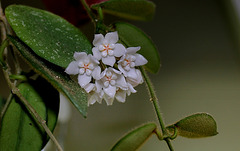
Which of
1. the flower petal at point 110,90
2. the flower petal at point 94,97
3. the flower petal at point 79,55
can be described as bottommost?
the flower petal at point 94,97

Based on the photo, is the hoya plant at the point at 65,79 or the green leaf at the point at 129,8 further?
the green leaf at the point at 129,8

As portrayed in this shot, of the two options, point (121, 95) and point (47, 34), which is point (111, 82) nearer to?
point (121, 95)

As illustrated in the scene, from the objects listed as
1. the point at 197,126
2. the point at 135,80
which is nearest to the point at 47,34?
the point at 135,80

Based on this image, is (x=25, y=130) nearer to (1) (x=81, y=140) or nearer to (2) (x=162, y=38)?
(1) (x=81, y=140)

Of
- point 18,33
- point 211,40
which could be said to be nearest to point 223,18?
point 211,40

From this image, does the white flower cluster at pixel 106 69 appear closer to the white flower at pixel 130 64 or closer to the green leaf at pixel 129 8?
the white flower at pixel 130 64

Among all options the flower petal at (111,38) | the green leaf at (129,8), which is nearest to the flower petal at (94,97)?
the flower petal at (111,38)
